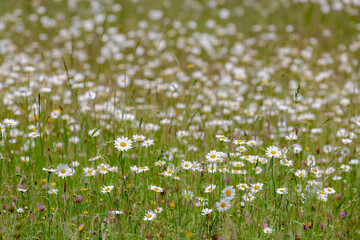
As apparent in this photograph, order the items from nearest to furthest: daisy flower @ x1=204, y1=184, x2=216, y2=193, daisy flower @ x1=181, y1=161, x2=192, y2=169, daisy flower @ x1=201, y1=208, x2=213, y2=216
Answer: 1. daisy flower @ x1=201, y1=208, x2=213, y2=216
2. daisy flower @ x1=204, y1=184, x2=216, y2=193
3. daisy flower @ x1=181, y1=161, x2=192, y2=169

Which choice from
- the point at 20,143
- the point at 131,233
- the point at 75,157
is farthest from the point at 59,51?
the point at 131,233

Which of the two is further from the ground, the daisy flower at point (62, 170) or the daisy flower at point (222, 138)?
the daisy flower at point (222, 138)

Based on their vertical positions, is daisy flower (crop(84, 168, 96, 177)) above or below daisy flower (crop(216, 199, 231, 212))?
above

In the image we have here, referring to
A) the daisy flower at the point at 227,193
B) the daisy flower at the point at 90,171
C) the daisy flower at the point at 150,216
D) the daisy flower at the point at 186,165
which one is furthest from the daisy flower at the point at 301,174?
the daisy flower at the point at 90,171

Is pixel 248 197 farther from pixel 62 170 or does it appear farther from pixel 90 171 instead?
pixel 62 170

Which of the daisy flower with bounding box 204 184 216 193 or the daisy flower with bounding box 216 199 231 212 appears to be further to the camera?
the daisy flower with bounding box 204 184 216 193

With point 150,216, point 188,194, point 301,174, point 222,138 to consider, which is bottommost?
point 150,216

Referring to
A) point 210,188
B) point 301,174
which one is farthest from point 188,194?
point 301,174

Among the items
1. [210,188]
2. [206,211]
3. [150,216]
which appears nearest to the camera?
[206,211]

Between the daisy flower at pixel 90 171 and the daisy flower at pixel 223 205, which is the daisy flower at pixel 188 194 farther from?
the daisy flower at pixel 90 171

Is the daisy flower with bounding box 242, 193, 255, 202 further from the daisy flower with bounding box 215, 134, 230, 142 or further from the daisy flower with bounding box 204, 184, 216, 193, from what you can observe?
the daisy flower with bounding box 215, 134, 230, 142

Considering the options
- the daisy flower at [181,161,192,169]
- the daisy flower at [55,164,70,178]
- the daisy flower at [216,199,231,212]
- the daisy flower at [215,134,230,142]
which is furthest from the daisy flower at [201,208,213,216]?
the daisy flower at [55,164,70,178]

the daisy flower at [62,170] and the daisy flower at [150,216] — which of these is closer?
the daisy flower at [150,216]

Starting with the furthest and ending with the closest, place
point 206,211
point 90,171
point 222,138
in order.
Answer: point 222,138, point 90,171, point 206,211
